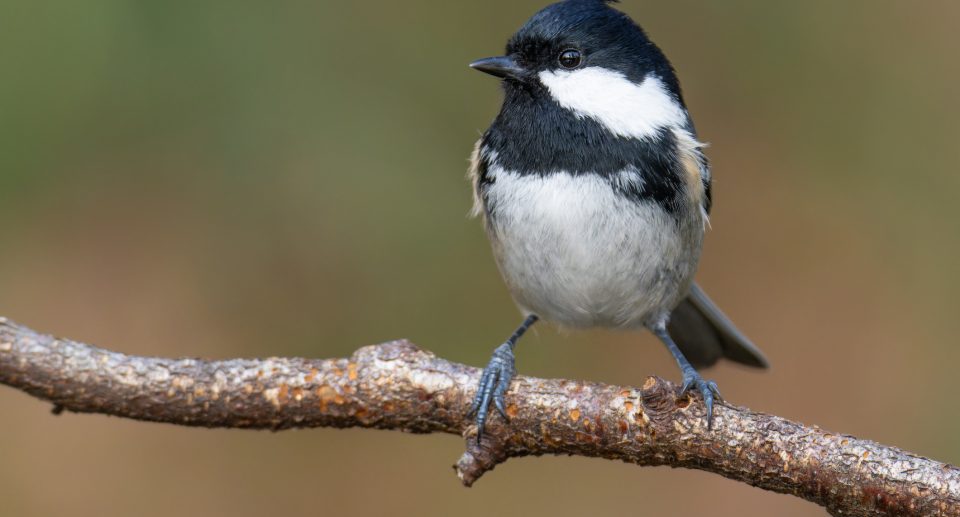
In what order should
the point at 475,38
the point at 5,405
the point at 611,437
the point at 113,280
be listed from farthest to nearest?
the point at 475,38
the point at 113,280
the point at 5,405
the point at 611,437

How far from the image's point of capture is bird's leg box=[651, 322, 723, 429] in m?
2.21

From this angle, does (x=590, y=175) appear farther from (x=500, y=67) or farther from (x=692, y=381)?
(x=692, y=381)

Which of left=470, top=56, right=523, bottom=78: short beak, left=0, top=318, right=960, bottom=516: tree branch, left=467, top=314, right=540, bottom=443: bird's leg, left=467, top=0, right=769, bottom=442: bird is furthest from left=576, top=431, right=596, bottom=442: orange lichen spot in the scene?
left=470, top=56, right=523, bottom=78: short beak

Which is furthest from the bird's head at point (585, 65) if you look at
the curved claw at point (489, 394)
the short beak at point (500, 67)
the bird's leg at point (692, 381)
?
the curved claw at point (489, 394)

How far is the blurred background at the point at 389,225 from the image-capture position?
3557 mm

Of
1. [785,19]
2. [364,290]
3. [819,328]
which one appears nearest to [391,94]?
[364,290]

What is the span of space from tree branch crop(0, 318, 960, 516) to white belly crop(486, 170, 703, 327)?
1.59 feet

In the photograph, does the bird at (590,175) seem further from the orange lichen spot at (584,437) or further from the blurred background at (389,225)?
the blurred background at (389,225)

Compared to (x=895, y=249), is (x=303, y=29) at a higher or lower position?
higher

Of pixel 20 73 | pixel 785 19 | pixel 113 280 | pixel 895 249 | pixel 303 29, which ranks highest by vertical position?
pixel 785 19

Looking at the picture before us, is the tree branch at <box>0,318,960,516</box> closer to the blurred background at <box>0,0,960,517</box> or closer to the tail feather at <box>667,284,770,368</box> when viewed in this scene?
the tail feather at <box>667,284,770,368</box>

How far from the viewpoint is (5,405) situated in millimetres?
3496

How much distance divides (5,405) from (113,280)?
57 cm

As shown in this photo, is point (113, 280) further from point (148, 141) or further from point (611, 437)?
point (611, 437)
